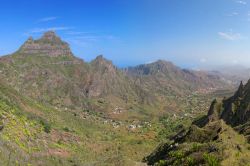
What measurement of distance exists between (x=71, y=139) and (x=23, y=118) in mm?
26114

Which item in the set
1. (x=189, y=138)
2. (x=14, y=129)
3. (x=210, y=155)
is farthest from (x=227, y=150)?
(x=14, y=129)

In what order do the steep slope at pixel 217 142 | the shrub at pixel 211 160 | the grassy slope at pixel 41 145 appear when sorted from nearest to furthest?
1. the shrub at pixel 211 160
2. the steep slope at pixel 217 142
3. the grassy slope at pixel 41 145

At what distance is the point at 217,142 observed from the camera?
62406mm

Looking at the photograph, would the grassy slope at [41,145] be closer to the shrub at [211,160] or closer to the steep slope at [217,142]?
the steep slope at [217,142]

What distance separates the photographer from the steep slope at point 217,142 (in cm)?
4800

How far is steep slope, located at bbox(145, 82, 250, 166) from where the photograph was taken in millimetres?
48000

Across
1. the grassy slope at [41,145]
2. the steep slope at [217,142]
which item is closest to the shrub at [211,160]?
the steep slope at [217,142]

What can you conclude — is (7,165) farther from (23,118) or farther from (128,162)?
(23,118)

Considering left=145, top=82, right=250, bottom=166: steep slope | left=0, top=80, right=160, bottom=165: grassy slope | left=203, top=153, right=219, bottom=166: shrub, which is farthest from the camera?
left=0, top=80, right=160, bottom=165: grassy slope

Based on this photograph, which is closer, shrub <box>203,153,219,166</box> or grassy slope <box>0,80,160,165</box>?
shrub <box>203,153,219,166</box>

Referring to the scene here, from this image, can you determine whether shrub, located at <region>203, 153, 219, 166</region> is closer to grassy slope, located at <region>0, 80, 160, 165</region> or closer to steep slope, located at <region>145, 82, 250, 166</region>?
steep slope, located at <region>145, 82, 250, 166</region>

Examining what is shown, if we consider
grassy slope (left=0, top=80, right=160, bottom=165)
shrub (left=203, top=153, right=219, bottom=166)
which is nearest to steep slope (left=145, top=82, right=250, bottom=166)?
shrub (left=203, top=153, right=219, bottom=166)

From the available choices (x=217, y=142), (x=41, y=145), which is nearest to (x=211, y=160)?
(x=217, y=142)

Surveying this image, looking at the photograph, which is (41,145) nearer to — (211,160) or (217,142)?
(217,142)
